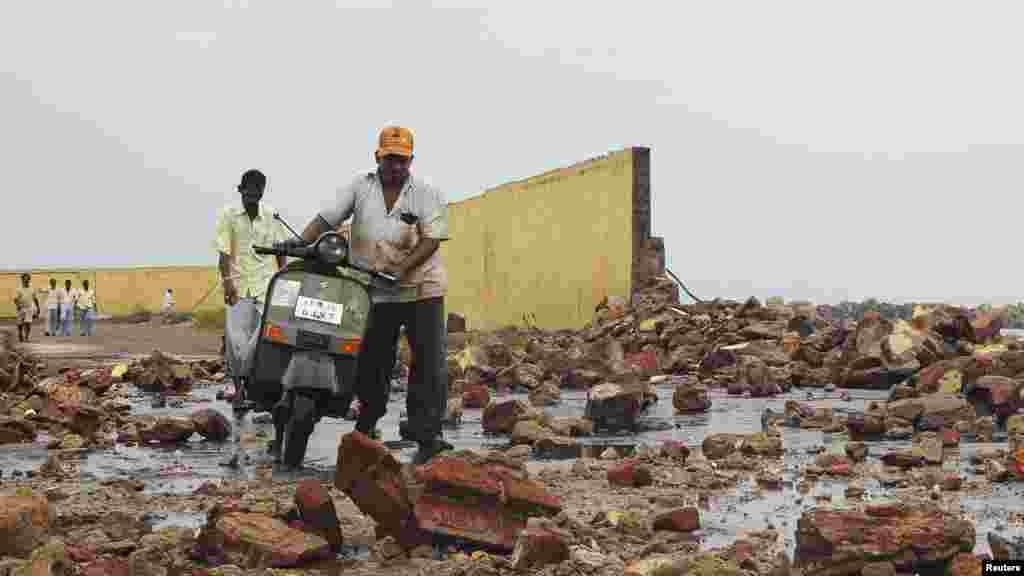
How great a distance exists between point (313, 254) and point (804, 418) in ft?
15.4

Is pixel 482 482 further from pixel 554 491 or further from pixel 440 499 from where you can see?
pixel 554 491

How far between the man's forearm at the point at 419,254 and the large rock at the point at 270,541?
2.55 metres

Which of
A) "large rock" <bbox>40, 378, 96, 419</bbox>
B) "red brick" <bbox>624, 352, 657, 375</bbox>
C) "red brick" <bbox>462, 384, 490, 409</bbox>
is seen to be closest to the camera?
"large rock" <bbox>40, 378, 96, 419</bbox>

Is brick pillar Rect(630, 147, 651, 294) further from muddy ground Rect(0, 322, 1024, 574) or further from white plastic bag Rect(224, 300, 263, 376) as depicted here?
white plastic bag Rect(224, 300, 263, 376)

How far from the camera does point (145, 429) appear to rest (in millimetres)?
8617

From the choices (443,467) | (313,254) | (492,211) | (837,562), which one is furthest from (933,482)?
(492,211)

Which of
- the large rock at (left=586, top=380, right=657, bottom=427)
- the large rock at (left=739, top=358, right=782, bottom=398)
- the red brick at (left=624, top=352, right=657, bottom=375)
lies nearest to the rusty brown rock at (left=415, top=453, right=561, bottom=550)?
the large rock at (left=586, top=380, right=657, bottom=427)

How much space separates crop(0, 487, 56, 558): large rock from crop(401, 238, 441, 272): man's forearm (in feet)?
8.50

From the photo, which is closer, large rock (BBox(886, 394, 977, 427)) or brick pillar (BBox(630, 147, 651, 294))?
large rock (BBox(886, 394, 977, 427))

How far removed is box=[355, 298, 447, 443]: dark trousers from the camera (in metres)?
7.18

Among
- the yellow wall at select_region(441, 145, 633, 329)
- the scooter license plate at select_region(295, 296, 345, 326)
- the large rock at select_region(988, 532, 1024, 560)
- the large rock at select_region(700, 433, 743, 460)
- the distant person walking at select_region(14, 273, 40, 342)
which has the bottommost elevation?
the large rock at select_region(988, 532, 1024, 560)

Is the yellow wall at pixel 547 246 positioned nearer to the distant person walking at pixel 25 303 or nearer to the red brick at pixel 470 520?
the distant person walking at pixel 25 303

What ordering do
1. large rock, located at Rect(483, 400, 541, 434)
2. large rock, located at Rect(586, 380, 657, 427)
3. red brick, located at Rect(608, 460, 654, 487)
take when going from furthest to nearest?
large rock, located at Rect(586, 380, 657, 427), large rock, located at Rect(483, 400, 541, 434), red brick, located at Rect(608, 460, 654, 487)

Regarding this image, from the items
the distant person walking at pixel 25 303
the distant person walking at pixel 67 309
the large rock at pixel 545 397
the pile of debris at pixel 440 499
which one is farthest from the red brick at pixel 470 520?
the distant person walking at pixel 67 309
